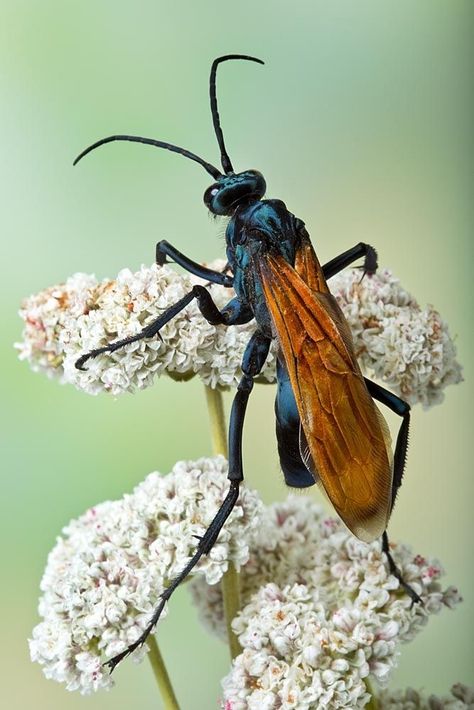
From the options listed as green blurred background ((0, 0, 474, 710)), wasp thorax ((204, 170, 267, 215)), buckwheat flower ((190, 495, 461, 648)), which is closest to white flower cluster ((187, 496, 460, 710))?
buckwheat flower ((190, 495, 461, 648))

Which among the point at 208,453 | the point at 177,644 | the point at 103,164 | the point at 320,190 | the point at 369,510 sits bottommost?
the point at 369,510

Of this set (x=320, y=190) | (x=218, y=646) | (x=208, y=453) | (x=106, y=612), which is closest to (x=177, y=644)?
(x=218, y=646)

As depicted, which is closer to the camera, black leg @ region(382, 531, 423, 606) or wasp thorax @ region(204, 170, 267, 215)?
black leg @ region(382, 531, 423, 606)

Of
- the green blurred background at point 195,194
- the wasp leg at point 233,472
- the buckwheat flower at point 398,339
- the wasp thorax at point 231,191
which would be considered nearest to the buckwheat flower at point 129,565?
the wasp leg at point 233,472

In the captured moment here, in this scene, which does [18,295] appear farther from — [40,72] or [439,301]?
[439,301]

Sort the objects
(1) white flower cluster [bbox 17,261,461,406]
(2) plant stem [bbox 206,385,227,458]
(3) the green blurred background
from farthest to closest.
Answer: (3) the green blurred background → (2) plant stem [bbox 206,385,227,458] → (1) white flower cluster [bbox 17,261,461,406]

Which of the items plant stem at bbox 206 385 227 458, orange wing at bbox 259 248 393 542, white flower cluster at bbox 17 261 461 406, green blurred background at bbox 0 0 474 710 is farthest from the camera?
green blurred background at bbox 0 0 474 710

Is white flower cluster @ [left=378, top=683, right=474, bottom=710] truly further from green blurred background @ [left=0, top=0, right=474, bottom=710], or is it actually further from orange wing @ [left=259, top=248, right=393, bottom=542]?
green blurred background @ [left=0, top=0, right=474, bottom=710]

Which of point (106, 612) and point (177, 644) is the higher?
point (177, 644)
